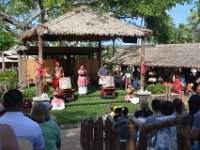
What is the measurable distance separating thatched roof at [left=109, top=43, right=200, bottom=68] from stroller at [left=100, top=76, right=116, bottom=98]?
14.6 feet

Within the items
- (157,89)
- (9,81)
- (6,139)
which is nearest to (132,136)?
(6,139)

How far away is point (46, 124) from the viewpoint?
562 cm

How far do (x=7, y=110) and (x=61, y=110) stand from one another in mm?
11330

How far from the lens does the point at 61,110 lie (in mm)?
15641

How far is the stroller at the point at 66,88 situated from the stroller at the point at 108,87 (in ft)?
5.33

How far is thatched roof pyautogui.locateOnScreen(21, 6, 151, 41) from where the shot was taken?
17672 millimetres

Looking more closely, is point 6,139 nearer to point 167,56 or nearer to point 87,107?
point 87,107

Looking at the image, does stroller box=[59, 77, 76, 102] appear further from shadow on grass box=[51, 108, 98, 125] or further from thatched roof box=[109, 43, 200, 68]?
thatched roof box=[109, 43, 200, 68]

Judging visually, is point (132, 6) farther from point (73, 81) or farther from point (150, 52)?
point (73, 81)

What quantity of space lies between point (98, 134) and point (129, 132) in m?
2.21

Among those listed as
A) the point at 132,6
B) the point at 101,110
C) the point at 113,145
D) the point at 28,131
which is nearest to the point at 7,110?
the point at 28,131

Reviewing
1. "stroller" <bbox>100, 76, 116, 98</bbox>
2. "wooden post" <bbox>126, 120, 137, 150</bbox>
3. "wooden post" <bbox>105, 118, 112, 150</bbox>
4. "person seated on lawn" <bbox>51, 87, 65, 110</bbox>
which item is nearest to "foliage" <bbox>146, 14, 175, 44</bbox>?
"stroller" <bbox>100, 76, 116, 98</bbox>

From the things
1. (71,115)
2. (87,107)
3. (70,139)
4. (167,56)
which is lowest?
(70,139)

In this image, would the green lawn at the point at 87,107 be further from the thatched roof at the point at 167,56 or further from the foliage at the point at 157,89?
the thatched roof at the point at 167,56
